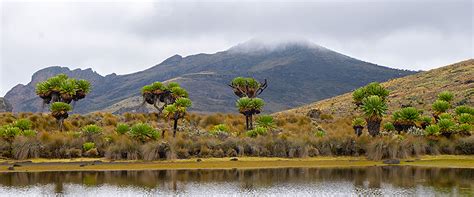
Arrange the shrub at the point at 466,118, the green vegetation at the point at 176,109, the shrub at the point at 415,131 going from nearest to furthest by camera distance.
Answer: the shrub at the point at 415,131
the shrub at the point at 466,118
the green vegetation at the point at 176,109

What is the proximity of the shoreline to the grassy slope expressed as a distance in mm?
19202

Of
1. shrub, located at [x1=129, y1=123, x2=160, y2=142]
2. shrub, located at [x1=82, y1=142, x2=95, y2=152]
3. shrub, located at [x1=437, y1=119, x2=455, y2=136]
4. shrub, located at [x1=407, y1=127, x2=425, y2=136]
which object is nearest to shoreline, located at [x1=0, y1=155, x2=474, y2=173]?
shrub, located at [x1=82, y1=142, x2=95, y2=152]

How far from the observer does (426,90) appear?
293 feet

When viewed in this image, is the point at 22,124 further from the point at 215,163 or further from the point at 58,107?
the point at 215,163

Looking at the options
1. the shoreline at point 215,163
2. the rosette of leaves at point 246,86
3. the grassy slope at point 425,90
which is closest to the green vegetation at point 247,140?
the shoreline at point 215,163

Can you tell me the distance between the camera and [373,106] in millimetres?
47281

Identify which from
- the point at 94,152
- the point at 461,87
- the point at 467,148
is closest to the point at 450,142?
the point at 467,148

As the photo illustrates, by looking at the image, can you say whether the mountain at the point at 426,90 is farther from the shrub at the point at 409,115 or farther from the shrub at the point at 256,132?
the shrub at the point at 256,132

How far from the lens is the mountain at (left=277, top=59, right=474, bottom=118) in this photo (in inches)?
3085

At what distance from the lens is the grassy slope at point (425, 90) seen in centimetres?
7750

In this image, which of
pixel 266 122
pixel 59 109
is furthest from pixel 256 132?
pixel 59 109

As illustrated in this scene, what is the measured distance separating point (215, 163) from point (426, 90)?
56.9 m

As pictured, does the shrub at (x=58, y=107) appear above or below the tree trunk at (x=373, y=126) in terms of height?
above

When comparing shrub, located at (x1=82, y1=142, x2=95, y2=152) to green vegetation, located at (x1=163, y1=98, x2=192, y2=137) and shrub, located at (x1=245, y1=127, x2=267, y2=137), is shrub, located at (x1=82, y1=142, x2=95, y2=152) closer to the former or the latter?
green vegetation, located at (x1=163, y1=98, x2=192, y2=137)
